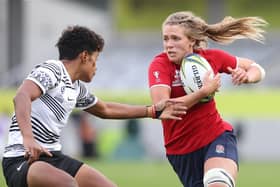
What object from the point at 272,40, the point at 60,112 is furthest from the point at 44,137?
the point at 272,40

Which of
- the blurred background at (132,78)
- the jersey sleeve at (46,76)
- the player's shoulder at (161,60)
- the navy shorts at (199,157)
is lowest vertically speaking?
the blurred background at (132,78)

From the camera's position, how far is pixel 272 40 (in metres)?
35.4

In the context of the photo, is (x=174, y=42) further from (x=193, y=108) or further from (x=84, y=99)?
(x=84, y=99)

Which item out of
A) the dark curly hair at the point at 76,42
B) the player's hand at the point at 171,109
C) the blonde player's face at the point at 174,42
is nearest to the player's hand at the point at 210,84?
the player's hand at the point at 171,109

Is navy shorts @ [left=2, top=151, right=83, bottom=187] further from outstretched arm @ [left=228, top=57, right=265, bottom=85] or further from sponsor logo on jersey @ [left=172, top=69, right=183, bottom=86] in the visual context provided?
outstretched arm @ [left=228, top=57, right=265, bottom=85]

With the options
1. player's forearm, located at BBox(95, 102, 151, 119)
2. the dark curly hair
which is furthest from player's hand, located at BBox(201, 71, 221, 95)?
the dark curly hair

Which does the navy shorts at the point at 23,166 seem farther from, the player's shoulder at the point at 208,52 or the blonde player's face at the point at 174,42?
the player's shoulder at the point at 208,52

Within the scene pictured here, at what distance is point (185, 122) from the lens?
9117 millimetres

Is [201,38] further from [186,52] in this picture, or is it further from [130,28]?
[130,28]

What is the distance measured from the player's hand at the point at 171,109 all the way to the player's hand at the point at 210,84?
10.4 inches

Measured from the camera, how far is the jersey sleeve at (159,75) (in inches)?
352

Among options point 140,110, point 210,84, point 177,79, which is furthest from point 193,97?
point 140,110

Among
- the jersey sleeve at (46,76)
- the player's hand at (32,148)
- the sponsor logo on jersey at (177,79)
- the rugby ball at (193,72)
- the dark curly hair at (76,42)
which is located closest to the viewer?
the player's hand at (32,148)

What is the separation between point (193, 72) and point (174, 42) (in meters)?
0.39
